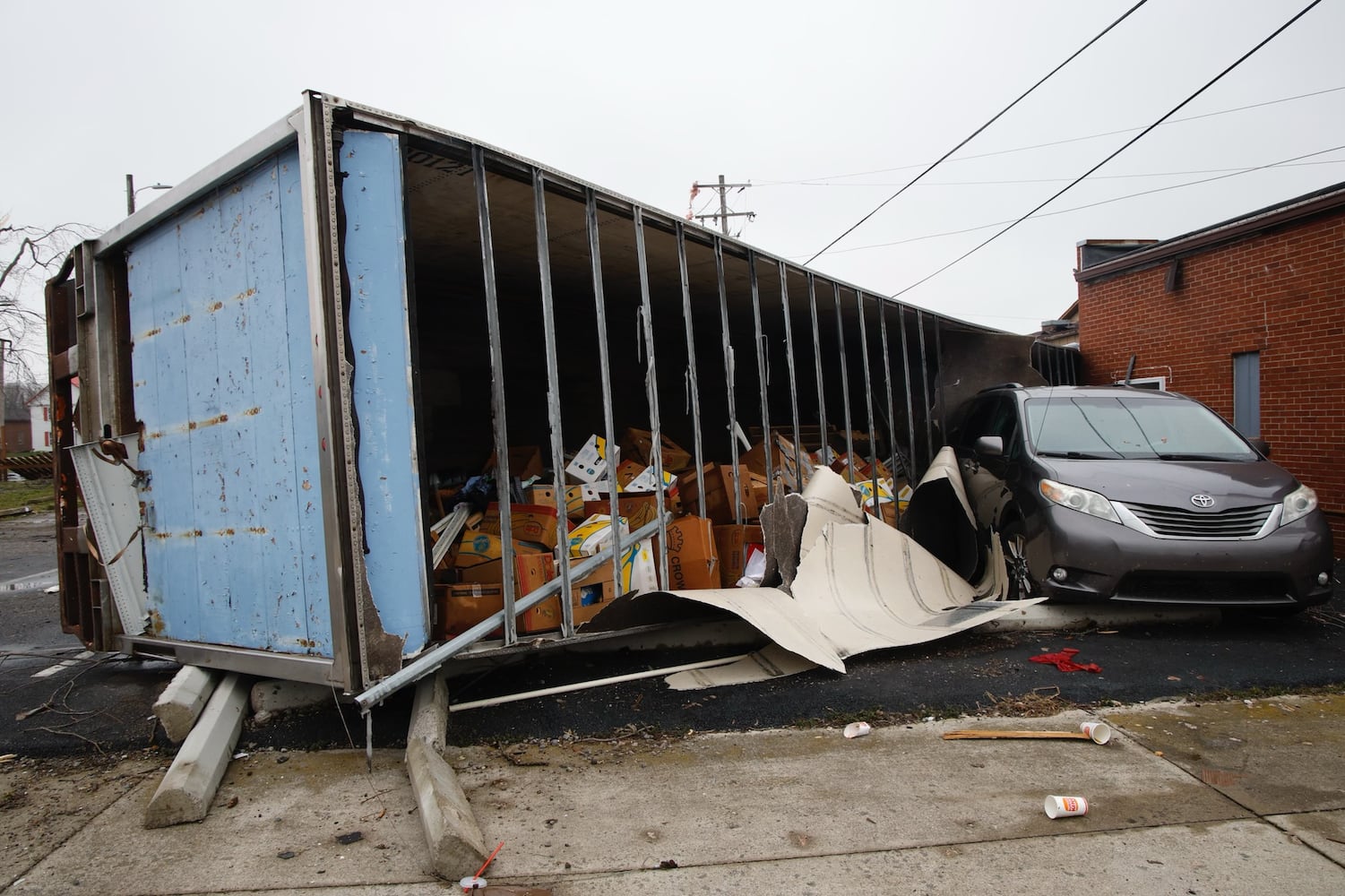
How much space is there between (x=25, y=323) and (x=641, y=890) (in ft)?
125

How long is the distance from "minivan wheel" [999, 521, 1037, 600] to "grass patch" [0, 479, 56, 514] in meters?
19.6

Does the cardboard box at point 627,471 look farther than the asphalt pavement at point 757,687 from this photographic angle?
Yes

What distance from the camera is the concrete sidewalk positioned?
247cm

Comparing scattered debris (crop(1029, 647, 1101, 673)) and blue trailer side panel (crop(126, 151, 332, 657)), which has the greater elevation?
blue trailer side panel (crop(126, 151, 332, 657))

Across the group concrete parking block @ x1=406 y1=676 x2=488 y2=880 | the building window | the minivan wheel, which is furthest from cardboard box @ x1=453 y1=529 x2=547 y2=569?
the building window

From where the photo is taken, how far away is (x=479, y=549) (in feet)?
14.9

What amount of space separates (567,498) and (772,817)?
2.85 metres

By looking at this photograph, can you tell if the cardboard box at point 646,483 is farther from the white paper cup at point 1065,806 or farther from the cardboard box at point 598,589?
the white paper cup at point 1065,806

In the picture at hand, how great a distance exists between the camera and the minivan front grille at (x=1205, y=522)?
4742 millimetres

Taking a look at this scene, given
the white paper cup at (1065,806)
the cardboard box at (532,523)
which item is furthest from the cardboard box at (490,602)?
the white paper cup at (1065,806)

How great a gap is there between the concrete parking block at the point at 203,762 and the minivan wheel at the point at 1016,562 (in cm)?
481

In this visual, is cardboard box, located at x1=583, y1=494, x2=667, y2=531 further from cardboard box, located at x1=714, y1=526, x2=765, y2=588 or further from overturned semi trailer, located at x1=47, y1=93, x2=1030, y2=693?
cardboard box, located at x1=714, y1=526, x2=765, y2=588

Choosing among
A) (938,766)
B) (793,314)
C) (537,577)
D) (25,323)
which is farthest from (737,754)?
(25,323)

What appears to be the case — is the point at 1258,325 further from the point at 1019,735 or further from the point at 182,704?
the point at 182,704
